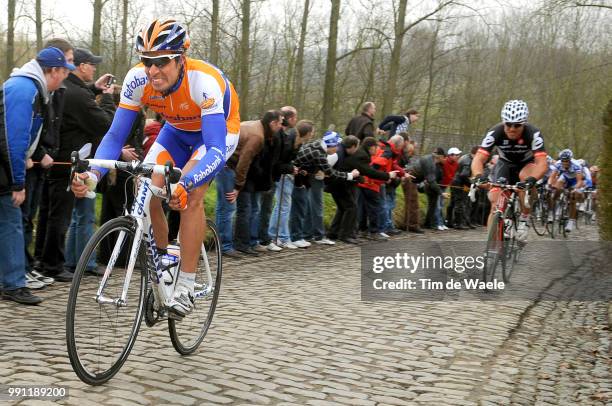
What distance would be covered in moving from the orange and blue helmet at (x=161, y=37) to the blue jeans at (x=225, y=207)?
643cm

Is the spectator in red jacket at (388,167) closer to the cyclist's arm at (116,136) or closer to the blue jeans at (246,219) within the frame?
the blue jeans at (246,219)

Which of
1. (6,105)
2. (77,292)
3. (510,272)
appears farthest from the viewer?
(510,272)

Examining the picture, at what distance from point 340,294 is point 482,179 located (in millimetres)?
2443

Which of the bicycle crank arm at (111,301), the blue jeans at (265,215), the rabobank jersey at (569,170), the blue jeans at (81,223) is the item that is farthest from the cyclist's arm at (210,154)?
Result: the rabobank jersey at (569,170)

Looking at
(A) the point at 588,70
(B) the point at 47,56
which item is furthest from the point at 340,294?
(A) the point at 588,70

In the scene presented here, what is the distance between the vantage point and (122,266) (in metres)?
4.78

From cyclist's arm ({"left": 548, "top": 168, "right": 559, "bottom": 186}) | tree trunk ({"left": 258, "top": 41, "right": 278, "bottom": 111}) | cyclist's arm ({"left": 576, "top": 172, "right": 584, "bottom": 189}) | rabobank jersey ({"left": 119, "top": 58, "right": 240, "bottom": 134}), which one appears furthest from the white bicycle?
tree trunk ({"left": 258, "top": 41, "right": 278, "bottom": 111})

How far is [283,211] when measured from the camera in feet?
44.2

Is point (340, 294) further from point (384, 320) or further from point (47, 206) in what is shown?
point (47, 206)

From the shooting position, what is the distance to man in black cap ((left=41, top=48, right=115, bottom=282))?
8602 millimetres

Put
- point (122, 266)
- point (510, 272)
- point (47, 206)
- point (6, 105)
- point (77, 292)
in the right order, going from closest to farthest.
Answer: point (77, 292) → point (122, 266) → point (6, 105) → point (47, 206) → point (510, 272)

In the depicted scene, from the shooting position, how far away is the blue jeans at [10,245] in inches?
280

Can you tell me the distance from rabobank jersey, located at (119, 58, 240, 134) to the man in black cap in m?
3.51

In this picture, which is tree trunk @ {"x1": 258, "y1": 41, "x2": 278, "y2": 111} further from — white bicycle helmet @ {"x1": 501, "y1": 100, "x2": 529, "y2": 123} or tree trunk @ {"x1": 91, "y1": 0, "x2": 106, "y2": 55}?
white bicycle helmet @ {"x1": 501, "y1": 100, "x2": 529, "y2": 123}
